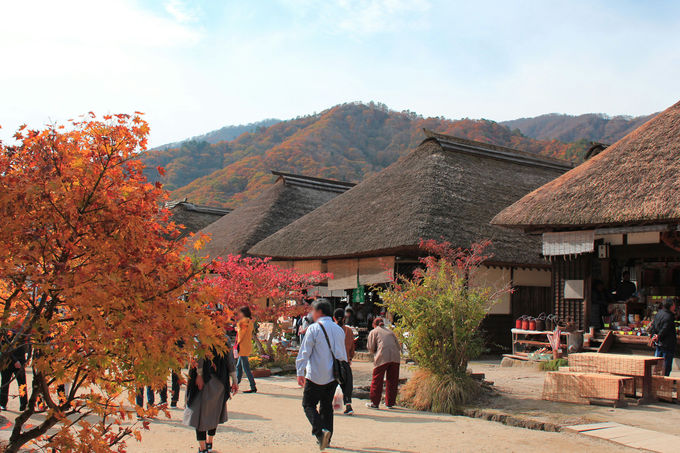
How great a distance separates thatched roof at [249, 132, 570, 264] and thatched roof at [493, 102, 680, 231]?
2.30 meters

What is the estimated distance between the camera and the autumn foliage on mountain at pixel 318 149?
51.0m

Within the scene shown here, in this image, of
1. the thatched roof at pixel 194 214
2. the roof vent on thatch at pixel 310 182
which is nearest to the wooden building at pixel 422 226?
the roof vent on thatch at pixel 310 182

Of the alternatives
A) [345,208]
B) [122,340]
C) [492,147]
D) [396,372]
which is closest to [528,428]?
[396,372]

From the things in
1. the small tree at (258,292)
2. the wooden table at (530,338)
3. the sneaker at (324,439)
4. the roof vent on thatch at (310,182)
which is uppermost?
the roof vent on thatch at (310,182)

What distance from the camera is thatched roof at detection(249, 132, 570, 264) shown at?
590 inches

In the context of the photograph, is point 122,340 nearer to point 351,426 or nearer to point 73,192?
point 73,192

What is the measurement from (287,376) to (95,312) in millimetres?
9010

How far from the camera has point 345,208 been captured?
1884 centimetres

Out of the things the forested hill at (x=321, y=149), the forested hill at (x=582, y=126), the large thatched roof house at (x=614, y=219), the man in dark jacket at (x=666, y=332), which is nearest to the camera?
the man in dark jacket at (x=666, y=332)

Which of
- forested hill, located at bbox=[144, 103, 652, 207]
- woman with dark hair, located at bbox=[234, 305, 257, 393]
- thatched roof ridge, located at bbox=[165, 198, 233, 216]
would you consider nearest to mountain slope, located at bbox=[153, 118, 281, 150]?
forested hill, located at bbox=[144, 103, 652, 207]

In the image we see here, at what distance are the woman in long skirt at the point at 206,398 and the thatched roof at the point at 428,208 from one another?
28.4 feet

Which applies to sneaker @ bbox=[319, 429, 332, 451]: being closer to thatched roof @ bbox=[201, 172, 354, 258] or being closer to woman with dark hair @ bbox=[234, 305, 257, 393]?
woman with dark hair @ bbox=[234, 305, 257, 393]

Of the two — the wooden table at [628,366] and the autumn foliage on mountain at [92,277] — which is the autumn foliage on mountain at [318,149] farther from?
the autumn foliage on mountain at [92,277]

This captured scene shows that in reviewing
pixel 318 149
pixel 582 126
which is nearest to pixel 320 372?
pixel 318 149
